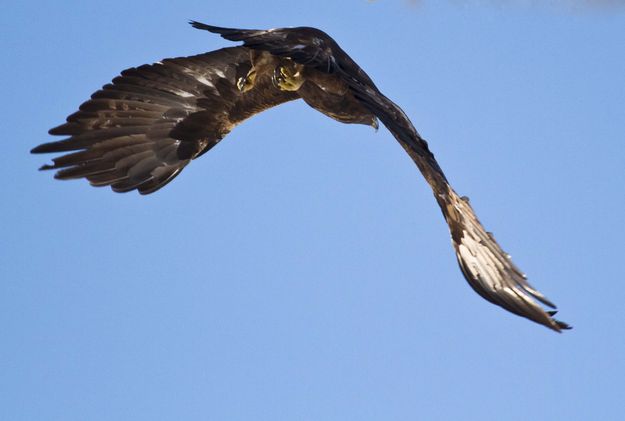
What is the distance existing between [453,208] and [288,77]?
290 centimetres

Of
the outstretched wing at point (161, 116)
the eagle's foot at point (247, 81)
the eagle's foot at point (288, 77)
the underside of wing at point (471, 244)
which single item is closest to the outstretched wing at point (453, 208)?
the underside of wing at point (471, 244)

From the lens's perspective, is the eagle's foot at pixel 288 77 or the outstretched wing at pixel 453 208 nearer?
the outstretched wing at pixel 453 208

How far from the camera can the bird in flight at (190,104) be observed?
11484 mm

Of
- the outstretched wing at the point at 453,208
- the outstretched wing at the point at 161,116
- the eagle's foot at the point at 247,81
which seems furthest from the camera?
the outstretched wing at the point at 161,116

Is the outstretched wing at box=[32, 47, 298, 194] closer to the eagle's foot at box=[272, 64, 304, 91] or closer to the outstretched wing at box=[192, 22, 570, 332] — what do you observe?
the eagle's foot at box=[272, 64, 304, 91]

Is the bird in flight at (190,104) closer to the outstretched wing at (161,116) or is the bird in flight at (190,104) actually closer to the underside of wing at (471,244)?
the outstretched wing at (161,116)

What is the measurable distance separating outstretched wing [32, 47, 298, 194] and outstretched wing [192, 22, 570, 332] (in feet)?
6.46

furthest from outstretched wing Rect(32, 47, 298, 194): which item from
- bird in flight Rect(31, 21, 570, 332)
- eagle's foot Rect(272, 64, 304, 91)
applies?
eagle's foot Rect(272, 64, 304, 91)

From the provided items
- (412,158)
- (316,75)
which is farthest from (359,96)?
(316,75)

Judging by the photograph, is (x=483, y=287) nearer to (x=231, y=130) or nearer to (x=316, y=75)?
(x=316, y=75)

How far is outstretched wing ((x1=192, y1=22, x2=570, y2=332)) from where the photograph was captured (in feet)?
30.1

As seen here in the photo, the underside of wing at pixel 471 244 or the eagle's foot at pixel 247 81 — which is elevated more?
the eagle's foot at pixel 247 81

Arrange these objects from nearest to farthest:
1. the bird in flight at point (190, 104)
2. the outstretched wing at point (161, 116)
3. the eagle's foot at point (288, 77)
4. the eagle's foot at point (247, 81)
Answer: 1. the bird in flight at point (190, 104)
2. the eagle's foot at point (288, 77)
3. the eagle's foot at point (247, 81)
4. the outstretched wing at point (161, 116)

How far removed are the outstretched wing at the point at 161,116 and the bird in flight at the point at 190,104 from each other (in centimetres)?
1
